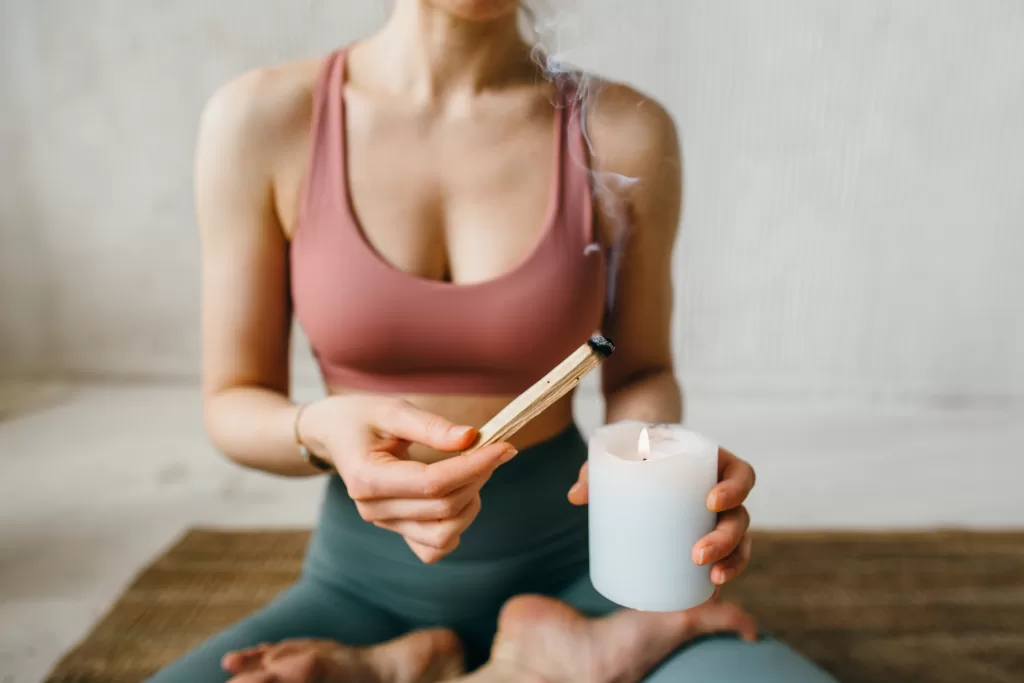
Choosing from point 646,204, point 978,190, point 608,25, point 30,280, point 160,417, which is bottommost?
point 160,417

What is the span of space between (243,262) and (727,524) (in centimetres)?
44

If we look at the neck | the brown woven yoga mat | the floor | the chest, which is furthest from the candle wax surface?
the floor

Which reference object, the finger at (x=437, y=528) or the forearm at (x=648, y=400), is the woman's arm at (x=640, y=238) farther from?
the finger at (x=437, y=528)

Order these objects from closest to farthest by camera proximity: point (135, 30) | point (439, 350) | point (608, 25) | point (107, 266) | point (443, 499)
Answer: point (443, 499) < point (439, 350) < point (608, 25) < point (135, 30) < point (107, 266)

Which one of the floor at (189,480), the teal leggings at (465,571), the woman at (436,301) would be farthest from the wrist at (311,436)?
the floor at (189,480)

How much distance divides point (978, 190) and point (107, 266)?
1.98 meters

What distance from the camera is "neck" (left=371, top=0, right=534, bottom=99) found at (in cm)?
66

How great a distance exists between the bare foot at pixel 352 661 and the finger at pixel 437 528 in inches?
6.0

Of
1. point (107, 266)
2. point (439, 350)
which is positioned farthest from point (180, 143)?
point (439, 350)

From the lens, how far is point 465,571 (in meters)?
0.68

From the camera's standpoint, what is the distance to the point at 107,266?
1.82m

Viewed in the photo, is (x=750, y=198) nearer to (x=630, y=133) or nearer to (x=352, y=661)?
(x=630, y=133)

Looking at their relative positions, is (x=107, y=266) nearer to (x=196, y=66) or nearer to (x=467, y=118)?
(x=196, y=66)

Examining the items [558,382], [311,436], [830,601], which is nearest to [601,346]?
[558,382]
